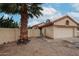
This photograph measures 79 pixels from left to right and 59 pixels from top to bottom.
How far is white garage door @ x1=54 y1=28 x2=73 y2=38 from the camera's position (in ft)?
16.6

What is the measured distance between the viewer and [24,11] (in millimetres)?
5035

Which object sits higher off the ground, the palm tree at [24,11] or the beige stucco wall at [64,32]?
the palm tree at [24,11]

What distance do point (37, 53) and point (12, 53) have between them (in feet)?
1.24

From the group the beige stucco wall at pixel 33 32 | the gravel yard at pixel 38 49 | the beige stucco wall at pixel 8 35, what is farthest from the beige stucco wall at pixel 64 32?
the beige stucco wall at pixel 8 35

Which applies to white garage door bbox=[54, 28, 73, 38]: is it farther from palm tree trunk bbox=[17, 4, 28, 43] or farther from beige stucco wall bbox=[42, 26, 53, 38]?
palm tree trunk bbox=[17, 4, 28, 43]

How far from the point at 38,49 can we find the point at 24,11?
2.02 ft

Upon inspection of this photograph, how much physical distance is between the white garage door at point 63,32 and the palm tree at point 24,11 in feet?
1.24

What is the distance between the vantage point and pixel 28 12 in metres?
5.03

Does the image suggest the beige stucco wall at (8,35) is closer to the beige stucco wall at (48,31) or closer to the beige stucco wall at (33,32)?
the beige stucco wall at (33,32)

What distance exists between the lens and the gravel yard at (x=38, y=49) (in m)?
5.00

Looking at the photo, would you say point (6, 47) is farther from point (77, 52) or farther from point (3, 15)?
point (77, 52)

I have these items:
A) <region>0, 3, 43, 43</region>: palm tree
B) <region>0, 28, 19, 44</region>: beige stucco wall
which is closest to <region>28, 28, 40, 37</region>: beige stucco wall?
<region>0, 3, 43, 43</region>: palm tree

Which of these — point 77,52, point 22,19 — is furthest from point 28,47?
point 77,52

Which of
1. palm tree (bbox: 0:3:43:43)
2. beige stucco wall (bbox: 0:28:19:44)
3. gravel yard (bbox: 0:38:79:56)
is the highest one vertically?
palm tree (bbox: 0:3:43:43)
